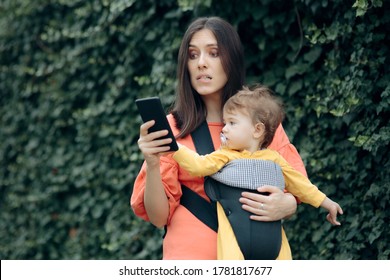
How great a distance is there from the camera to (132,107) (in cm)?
566

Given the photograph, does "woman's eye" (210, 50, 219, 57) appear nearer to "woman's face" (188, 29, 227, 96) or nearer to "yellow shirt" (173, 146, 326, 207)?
"woman's face" (188, 29, 227, 96)

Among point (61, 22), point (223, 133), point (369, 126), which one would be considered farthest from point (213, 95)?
point (61, 22)

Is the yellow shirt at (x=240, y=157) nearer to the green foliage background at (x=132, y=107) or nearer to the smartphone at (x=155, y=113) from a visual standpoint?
the smartphone at (x=155, y=113)

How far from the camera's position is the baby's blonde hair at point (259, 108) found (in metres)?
3.25

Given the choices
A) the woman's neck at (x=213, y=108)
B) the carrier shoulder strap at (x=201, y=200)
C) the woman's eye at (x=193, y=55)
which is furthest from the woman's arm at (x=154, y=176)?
the woman's eye at (x=193, y=55)

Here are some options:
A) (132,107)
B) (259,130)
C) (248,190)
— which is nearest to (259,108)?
(259,130)

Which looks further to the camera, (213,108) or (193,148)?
(213,108)

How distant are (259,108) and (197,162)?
33 centimetres

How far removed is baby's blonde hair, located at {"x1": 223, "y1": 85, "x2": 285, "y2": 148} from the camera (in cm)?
325

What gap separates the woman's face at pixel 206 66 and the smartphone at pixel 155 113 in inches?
16.8

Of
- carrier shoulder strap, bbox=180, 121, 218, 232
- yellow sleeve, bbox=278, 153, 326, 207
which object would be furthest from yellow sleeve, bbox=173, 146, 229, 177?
yellow sleeve, bbox=278, 153, 326, 207

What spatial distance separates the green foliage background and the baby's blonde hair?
80 cm

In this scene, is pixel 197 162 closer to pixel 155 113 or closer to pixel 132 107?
pixel 155 113

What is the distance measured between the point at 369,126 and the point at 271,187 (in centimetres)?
99
